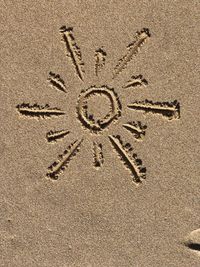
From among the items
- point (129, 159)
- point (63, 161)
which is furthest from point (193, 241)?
point (63, 161)

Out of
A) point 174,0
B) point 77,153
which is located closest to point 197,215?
point 77,153

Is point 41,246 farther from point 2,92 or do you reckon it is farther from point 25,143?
point 2,92

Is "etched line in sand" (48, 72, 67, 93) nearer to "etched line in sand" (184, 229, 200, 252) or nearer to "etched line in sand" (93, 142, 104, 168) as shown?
"etched line in sand" (93, 142, 104, 168)

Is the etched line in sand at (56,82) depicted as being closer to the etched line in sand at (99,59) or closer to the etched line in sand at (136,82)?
the etched line in sand at (99,59)

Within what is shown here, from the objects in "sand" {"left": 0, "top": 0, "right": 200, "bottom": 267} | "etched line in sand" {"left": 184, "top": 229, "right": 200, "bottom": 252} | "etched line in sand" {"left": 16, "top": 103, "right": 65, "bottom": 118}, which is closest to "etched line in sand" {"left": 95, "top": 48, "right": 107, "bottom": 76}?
"sand" {"left": 0, "top": 0, "right": 200, "bottom": 267}

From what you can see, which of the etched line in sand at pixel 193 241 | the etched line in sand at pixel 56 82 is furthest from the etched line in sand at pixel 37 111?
the etched line in sand at pixel 193 241

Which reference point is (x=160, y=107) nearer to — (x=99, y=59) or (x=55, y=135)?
(x=99, y=59)
